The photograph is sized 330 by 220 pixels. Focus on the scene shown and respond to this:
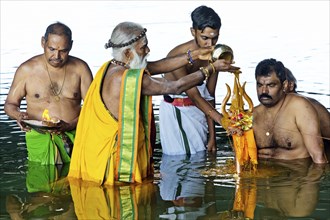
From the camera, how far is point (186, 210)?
7.43 metres

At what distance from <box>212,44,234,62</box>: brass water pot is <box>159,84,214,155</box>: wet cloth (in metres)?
1.59

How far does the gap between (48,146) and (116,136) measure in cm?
122

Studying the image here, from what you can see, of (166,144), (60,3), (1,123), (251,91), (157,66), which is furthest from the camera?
(60,3)

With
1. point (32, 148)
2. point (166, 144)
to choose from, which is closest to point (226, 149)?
point (166, 144)

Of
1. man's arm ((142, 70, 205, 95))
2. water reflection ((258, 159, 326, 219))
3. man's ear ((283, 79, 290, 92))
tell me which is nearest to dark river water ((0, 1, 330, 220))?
water reflection ((258, 159, 326, 219))

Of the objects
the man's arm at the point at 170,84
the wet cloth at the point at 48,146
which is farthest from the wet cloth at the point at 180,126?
the man's arm at the point at 170,84

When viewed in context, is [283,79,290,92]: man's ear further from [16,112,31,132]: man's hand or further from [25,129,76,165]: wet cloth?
[16,112,31,132]: man's hand

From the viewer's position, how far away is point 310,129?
8.64 metres

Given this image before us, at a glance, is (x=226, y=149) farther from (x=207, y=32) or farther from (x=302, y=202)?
(x=302, y=202)

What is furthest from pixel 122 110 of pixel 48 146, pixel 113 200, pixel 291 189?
pixel 291 189

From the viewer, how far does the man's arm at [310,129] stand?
8.62m

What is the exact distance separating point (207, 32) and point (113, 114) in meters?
1.44

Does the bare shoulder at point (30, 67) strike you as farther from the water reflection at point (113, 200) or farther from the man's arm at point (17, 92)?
the water reflection at point (113, 200)

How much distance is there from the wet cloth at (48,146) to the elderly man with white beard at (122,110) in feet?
2.81
